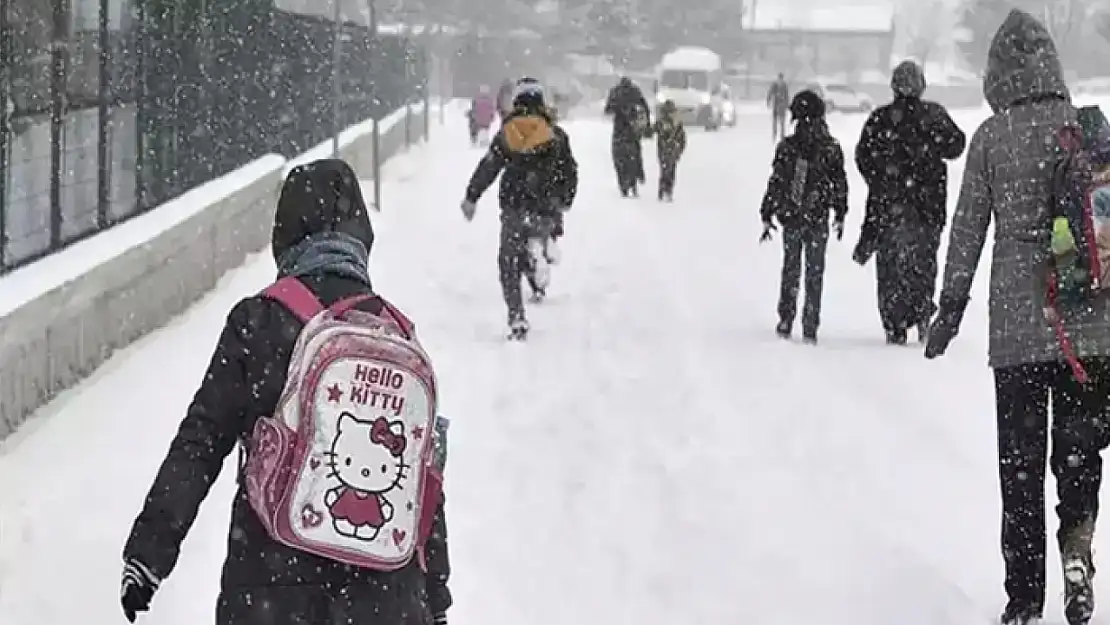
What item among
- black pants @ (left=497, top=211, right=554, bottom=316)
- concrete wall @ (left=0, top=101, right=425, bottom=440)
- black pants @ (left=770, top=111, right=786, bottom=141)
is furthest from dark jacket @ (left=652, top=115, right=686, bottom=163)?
black pants @ (left=770, top=111, right=786, bottom=141)

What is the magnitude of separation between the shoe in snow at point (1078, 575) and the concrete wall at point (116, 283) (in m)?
4.33

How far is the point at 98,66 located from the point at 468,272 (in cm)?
635

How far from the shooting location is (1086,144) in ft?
19.0

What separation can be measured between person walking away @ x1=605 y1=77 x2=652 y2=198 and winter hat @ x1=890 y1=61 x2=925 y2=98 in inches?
552

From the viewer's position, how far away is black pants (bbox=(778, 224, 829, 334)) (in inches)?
488

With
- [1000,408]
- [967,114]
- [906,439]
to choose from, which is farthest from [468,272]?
Answer: [967,114]

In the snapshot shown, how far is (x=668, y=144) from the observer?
25.8 metres

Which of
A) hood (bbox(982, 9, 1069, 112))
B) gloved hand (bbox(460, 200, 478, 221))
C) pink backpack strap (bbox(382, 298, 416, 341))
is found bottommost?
gloved hand (bbox(460, 200, 478, 221))

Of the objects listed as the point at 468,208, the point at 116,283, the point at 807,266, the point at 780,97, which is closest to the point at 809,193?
the point at 807,266

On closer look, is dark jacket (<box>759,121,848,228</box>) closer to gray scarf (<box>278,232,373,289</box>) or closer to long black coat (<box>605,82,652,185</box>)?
gray scarf (<box>278,232,373,289</box>)

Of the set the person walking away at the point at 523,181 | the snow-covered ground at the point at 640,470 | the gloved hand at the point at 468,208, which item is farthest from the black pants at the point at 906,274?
the gloved hand at the point at 468,208

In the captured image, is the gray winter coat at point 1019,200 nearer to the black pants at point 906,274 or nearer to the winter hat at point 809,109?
the black pants at point 906,274

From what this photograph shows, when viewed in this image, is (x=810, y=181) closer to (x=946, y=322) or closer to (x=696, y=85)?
(x=946, y=322)

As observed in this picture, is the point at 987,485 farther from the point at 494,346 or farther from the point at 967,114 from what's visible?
the point at 967,114
